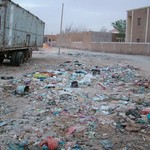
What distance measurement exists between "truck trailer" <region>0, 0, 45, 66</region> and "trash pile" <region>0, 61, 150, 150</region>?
5.25 metres

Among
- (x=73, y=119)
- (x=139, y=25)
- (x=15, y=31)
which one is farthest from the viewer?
(x=139, y=25)

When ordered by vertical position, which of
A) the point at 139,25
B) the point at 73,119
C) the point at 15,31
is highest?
the point at 139,25

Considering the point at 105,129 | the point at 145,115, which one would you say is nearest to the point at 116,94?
the point at 145,115

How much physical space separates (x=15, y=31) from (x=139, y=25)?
3691cm

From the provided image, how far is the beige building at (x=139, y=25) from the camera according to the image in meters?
47.2

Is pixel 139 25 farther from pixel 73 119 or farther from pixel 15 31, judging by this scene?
pixel 73 119

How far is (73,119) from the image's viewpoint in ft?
20.0

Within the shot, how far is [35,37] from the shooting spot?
72.7 ft

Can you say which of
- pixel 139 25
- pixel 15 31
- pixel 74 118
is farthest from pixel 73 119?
pixel 139 25

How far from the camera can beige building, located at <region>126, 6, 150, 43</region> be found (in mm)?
47219

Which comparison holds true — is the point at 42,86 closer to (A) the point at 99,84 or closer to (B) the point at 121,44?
(A) the point at 99,84

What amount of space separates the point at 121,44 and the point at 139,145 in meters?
43.8

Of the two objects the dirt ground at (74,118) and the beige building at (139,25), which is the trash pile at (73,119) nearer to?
the dirt ground at (74,118)

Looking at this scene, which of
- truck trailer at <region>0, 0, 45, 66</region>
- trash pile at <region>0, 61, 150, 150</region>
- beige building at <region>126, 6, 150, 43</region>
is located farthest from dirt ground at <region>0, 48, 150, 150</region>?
beige building at <region>126, 6, 150, 43</region>
